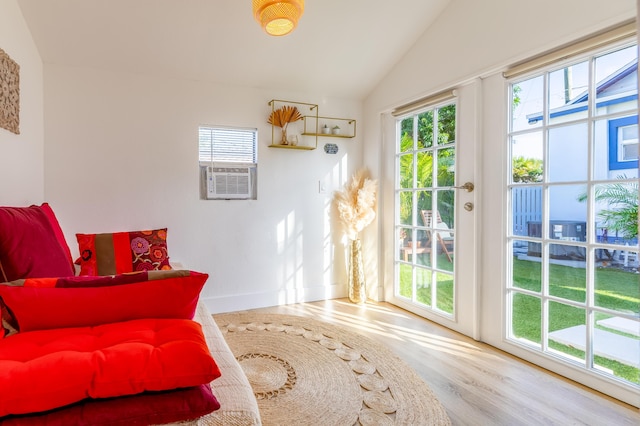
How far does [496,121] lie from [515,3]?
70 cm

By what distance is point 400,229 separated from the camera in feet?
11.2

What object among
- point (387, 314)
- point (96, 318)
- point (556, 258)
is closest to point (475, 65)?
point (556, 258)

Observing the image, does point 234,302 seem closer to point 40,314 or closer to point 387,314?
point 387,314

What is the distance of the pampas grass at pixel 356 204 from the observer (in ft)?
11.3

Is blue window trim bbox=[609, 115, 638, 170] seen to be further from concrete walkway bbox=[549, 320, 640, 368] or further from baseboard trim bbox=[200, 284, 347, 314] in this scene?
baseboard trim bbox=[200, 284, 347, 314]

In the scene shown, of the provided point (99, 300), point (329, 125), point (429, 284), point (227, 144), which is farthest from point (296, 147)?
point (99, 300)

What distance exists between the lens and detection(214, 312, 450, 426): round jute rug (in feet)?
5.60

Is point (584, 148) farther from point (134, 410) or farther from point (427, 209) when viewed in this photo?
point (134, 410)

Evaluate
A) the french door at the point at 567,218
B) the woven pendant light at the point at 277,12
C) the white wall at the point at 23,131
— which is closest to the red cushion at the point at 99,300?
the white wall at the point at 23,131

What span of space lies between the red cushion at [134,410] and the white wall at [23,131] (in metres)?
1.70

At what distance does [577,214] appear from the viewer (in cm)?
204

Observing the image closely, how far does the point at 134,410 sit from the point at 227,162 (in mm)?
2628

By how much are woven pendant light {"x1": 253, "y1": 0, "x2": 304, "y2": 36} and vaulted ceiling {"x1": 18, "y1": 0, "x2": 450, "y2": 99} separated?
0.71 m

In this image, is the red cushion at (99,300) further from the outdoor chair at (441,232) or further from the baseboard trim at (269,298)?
the outdoor chair at (441,232)
